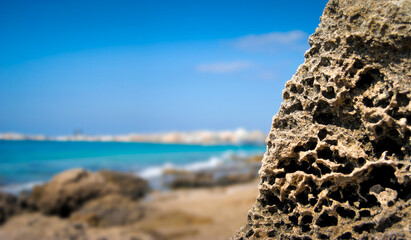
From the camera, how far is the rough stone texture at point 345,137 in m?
2.25

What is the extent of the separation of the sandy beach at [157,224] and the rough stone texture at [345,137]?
5.83m

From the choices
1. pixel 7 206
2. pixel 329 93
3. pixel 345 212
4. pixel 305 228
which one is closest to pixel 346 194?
pixel 345 212

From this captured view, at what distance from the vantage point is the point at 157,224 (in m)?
9.20

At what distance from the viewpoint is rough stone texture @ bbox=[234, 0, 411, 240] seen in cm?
225

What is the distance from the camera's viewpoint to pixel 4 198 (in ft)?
31.9

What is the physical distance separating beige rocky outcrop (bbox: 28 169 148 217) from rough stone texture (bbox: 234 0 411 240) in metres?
8.46

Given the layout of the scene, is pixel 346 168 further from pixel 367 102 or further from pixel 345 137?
pixel 367 102

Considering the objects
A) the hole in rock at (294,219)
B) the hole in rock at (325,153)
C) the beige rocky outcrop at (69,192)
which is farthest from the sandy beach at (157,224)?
the hole in rock at (325,153)

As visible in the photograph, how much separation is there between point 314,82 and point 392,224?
38.8 inches

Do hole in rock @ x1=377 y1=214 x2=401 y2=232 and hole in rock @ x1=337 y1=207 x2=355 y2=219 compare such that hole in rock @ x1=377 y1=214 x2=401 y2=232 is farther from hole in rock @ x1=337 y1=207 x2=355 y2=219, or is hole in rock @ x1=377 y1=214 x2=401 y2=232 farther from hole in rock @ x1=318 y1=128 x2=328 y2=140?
hole in rock @ x1=318 y1=128 x2=328 y2=140

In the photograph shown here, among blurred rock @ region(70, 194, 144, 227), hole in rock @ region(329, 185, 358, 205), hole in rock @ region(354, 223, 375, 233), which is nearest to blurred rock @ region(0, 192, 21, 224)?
blurred rock @ region(70, 194, 144, 227)

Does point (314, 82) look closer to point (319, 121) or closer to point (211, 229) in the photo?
point (319, 121)

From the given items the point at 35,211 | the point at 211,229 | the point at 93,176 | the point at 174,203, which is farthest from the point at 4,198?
the point at 211,229

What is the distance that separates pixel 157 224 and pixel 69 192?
2739 mm
